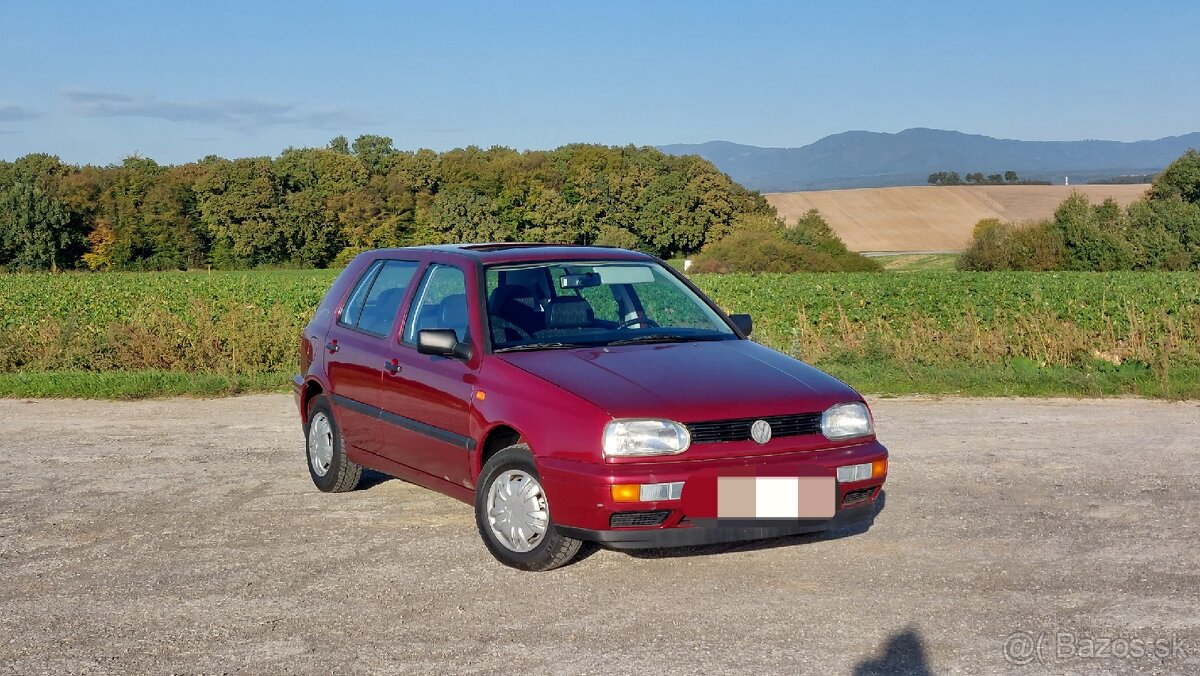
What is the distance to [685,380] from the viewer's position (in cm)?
592

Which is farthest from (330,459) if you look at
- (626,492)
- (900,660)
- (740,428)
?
(900,660)

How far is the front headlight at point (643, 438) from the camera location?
217 inches

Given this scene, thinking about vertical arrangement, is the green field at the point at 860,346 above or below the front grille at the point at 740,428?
below

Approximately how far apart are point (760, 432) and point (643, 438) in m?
0.55

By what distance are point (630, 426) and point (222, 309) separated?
16305mm

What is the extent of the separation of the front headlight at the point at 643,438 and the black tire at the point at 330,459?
9.36ft

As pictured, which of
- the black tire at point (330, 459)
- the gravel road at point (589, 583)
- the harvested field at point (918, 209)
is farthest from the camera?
the harvested field at point (918, 209)

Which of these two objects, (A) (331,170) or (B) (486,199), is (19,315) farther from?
(A) (331,170)

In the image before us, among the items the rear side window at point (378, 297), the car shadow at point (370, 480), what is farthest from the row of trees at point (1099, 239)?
the rear side window at point (378, 297)

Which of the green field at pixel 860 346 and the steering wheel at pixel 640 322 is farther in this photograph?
the green field at pixel 860 346

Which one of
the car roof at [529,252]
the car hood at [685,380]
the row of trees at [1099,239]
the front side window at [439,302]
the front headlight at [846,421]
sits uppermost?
the car roof at [529,252]

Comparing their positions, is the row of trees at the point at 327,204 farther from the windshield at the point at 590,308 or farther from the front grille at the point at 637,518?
the front grille at the point at 637,518

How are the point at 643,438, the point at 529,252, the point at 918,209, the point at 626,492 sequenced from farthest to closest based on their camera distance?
the point at 918,209, the point at 529,252, the point at 643,438, the point at 626,492

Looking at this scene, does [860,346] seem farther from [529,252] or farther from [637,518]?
[637,518]
